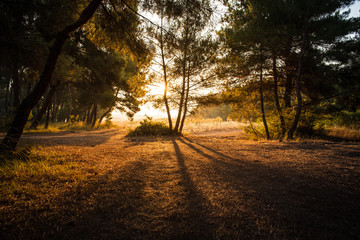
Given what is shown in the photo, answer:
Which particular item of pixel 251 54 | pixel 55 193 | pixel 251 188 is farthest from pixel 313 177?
pixel 251 54

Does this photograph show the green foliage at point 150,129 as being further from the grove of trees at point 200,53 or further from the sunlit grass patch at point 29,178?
the sunlit grass patch at point 29,178

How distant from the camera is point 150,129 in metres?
11.0

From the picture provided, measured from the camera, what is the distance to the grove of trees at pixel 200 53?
375 cm

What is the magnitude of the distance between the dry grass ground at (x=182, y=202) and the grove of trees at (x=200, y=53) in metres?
2.60

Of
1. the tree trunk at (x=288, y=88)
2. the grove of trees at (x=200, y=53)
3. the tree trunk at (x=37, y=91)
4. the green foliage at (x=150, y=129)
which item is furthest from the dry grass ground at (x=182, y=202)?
the green foliage at (x=150, y=129)

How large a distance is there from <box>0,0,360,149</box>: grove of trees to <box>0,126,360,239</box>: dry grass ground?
2599 mm

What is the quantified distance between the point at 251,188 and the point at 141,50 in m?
4.82

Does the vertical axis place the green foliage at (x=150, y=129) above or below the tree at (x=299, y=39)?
below

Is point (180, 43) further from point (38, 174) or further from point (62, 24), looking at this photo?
point (38, 174)

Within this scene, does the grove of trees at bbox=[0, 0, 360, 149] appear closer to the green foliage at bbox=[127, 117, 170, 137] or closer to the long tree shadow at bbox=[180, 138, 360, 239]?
the green foliage at bbox=[127, 117, 170, 137]

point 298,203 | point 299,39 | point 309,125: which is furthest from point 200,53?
point 298,203

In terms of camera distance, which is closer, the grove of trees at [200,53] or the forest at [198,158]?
the forest at [198,158]

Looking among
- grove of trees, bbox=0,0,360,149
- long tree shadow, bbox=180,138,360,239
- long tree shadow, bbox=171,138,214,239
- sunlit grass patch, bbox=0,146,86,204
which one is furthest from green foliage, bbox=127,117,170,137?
long tree shadow, bbox=171,138,214,239

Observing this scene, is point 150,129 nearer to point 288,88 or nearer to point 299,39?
point 288,88
